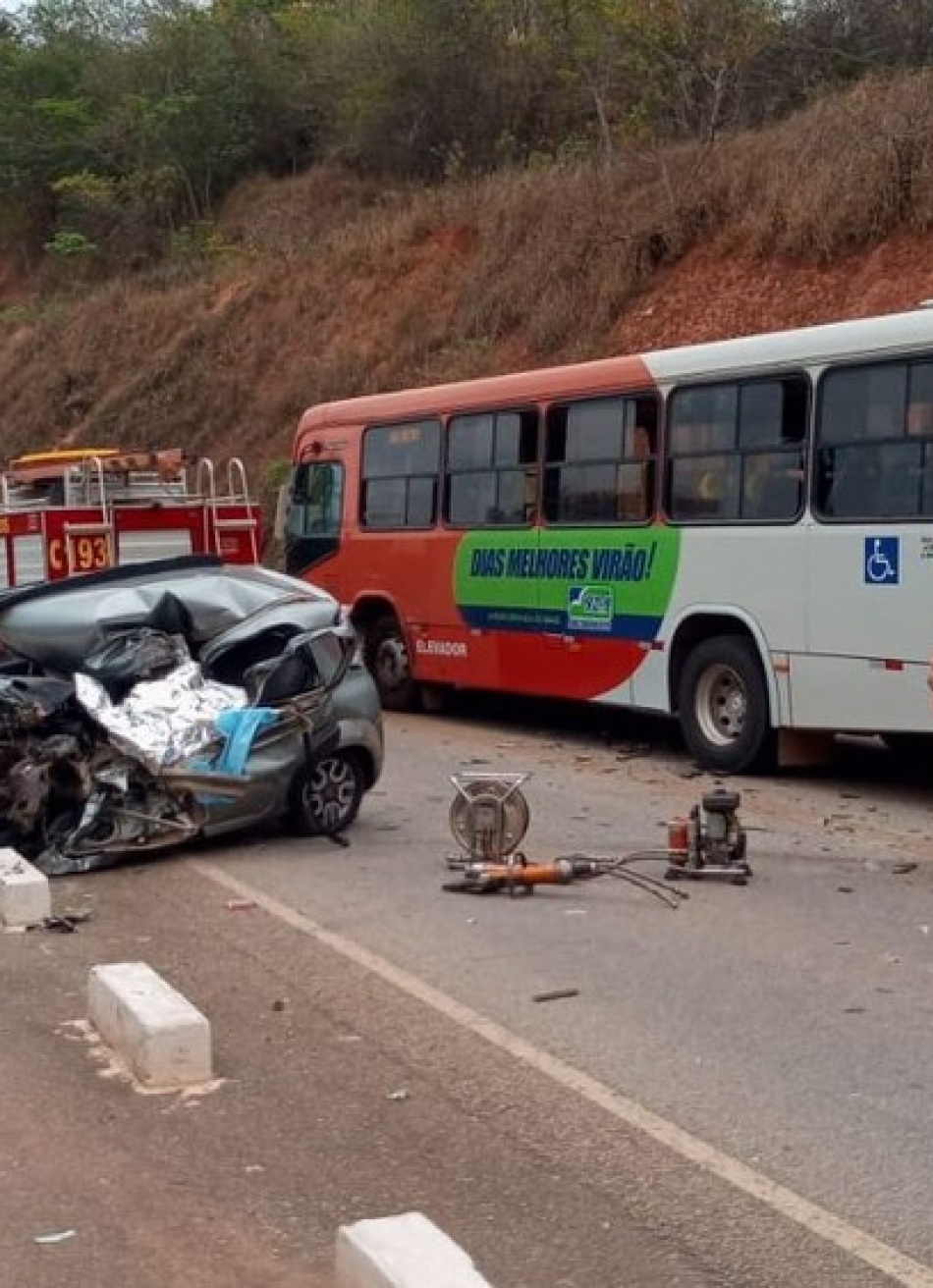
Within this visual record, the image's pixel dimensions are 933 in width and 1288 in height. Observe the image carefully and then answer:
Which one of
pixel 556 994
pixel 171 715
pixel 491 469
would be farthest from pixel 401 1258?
pixel 491 469

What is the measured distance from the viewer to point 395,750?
13789mm

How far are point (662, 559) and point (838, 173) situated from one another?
12981 mm

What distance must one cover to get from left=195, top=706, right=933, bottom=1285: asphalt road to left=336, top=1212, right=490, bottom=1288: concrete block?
849 millimetres

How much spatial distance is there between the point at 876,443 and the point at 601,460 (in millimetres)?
2844

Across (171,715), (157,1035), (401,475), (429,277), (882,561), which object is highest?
(429,277)

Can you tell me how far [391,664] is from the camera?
16.2 metres

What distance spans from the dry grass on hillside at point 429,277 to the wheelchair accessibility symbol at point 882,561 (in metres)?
12.4

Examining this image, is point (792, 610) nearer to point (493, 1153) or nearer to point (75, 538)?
point (493, 1153)

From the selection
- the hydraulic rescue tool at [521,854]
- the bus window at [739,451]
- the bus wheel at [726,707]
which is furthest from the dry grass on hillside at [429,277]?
the hydraulic rescue tool at [521,854]

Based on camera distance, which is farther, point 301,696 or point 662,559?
point 662,559

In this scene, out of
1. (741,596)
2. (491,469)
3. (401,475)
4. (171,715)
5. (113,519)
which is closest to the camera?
(171,715)

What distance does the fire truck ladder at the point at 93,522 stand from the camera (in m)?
17.3

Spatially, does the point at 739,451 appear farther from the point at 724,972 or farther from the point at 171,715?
the point at 724,972

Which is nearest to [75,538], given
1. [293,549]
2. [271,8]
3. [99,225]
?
[293,549]
